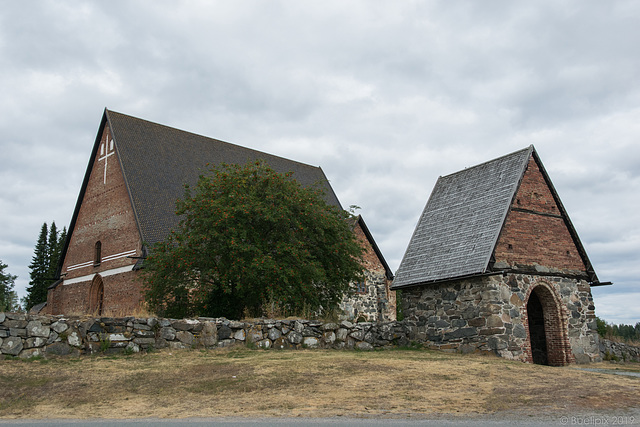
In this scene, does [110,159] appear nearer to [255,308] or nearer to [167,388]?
[255,308]

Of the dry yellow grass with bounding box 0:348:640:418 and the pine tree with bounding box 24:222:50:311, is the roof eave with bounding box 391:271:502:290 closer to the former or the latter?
the dry yellow grass with bounding box 0:348:640:418

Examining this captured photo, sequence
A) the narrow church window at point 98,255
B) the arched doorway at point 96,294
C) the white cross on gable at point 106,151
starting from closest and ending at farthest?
the arched doorway at point 96,294, the narrow church window at point 98,255, the white cross on gable at point 106,151

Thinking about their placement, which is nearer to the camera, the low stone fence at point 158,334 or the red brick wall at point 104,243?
the low stone fence at point 158,334

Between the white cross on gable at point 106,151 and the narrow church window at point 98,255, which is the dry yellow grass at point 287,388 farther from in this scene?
the white cross on gable at point 106,151

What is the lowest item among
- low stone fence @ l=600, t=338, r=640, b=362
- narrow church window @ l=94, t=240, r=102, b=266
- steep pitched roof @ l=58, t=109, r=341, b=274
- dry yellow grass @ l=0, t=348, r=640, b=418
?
low stone fence @ l=600, t=338, r=640, b=362

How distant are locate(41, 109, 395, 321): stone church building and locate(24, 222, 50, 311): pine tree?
14.9m

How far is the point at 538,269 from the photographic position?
17547 mm

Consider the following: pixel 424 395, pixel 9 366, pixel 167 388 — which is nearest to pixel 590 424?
pixel 424 395

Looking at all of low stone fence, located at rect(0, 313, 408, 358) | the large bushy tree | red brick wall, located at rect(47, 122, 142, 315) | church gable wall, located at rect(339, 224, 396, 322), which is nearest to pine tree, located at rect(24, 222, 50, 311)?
the large bushy tree

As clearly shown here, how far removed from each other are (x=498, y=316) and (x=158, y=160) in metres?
22.1

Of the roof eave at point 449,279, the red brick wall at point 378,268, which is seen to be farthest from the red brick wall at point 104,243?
the roof eave at point 449,279

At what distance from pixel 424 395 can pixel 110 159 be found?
26.6 metres

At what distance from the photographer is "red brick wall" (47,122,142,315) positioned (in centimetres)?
2789

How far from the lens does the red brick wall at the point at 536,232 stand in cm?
1730
